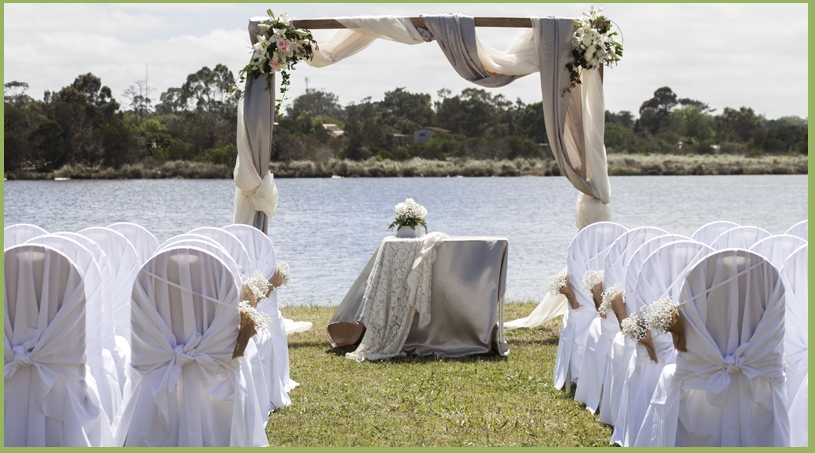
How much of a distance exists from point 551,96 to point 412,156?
997 inches

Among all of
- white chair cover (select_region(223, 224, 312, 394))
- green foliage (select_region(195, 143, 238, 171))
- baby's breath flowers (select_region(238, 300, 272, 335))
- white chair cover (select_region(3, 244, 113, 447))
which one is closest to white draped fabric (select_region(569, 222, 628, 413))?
white chair cover (select_region(223, 224, 312, 394))

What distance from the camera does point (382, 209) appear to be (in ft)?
75.0

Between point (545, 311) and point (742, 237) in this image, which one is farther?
point (545, 311)

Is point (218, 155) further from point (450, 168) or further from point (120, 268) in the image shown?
point (120, 268)

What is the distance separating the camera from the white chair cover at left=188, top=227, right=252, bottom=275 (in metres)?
4.08

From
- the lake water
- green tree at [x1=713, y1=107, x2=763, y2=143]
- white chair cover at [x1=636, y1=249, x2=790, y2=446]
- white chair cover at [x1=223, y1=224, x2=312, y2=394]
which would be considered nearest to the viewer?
white chair cover at [x1=636, y1=249, x2=790, y2=446]

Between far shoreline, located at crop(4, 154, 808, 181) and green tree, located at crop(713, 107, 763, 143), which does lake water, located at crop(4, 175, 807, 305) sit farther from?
green tree, located at crop(713, 107, 763, 143)

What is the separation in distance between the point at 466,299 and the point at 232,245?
189cm

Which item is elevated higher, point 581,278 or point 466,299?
point 581,278

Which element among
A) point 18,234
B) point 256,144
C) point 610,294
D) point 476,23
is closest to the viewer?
point 610,294

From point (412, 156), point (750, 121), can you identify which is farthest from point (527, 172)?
point (750, 121)

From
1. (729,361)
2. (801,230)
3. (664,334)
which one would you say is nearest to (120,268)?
(664,334)

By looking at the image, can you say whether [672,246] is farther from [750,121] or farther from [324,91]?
[750,121]

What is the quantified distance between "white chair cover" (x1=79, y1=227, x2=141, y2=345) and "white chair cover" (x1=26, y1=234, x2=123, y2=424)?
1.34 ft
